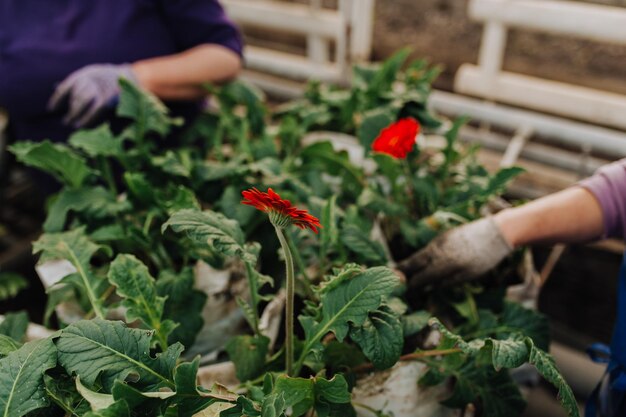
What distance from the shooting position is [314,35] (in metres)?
2.03

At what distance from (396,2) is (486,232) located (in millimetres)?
2183

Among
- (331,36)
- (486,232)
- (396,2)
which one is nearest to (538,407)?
(486,232)

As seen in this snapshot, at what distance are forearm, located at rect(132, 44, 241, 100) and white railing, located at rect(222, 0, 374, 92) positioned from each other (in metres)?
0.58

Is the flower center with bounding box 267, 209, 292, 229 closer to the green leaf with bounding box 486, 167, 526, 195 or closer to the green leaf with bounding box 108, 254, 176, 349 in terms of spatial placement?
the green leaf with bounding box 108, 254, 176, 349

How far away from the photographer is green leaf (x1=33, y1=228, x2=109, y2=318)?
2.78 ft

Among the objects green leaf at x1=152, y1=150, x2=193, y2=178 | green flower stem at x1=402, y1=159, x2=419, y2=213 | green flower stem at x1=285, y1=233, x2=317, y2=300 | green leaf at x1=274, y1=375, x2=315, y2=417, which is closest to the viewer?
green leaf at x1=274, y1=375, x2=315, y2=417

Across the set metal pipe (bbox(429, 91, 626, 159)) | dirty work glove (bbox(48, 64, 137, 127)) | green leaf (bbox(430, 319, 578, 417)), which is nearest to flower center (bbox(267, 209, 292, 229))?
green leaf (bbox(430, 319, 578, 417))

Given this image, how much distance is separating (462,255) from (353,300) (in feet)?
1.02

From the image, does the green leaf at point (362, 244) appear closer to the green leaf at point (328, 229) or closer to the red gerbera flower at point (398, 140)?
the green leaf at point (328, 229)

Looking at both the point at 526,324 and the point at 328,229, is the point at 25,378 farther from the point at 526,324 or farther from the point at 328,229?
the point at 526,324

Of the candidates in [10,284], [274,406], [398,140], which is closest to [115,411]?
[274,406]

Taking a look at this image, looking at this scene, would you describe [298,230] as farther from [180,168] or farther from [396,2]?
[396,2]

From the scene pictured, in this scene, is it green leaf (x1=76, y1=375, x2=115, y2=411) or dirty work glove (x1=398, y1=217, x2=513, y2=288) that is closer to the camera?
green leaf (x1=76, y1=375, x2=115, y2=411)

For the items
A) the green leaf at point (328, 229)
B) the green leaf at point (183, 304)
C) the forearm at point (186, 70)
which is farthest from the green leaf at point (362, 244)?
the forearm at point (186, 70)
